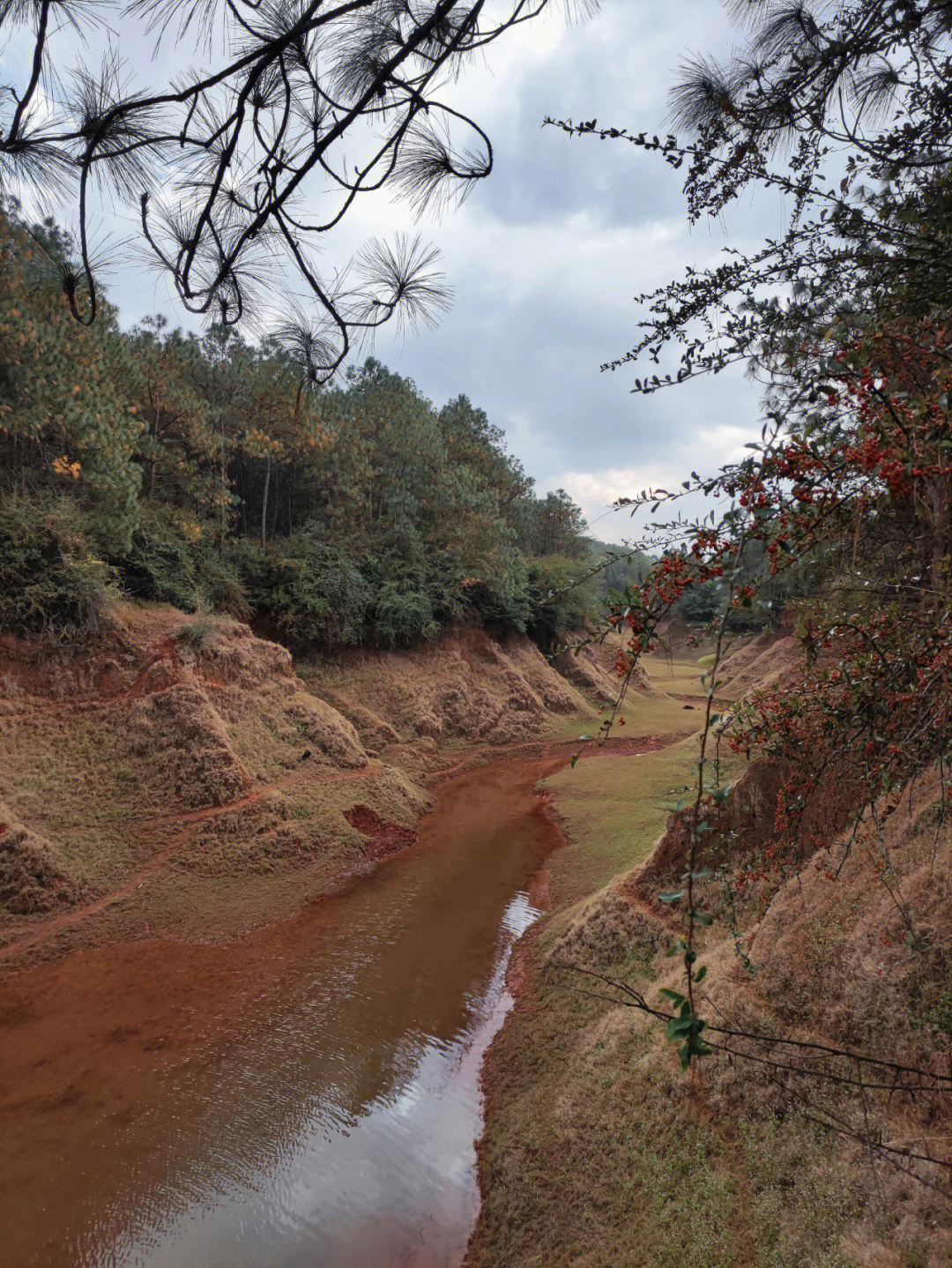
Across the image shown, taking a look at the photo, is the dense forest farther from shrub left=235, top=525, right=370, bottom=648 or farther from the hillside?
the hillside

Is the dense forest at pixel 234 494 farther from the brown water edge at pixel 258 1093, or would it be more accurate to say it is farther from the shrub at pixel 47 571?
the brown water edge at pixel 258 1093

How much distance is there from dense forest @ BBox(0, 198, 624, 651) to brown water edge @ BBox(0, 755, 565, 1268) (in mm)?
5709

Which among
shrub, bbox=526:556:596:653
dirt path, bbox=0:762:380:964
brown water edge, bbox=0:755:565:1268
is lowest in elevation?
brown water edge, bbox=0:755:565:1268

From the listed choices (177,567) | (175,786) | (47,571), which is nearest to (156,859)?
(175,786)

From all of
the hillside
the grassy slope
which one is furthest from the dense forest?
the grassy slope

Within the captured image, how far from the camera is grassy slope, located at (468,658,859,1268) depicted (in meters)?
3.40

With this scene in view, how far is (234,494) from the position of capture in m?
19.4

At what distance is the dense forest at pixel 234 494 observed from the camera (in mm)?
10516

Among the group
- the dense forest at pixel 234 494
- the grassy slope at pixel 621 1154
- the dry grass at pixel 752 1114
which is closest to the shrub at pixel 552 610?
the dense forest at pixel 234 494

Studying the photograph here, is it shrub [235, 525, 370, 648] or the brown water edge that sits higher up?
shrub [235, 525, 370, 648]

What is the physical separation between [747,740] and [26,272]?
1195 centimetres

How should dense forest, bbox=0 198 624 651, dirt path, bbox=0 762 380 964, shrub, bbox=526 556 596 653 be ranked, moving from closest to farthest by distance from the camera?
dirt path, bbox=0 762 380 964 → dense forest, bbox=0 198 624 651 → shrub, bbox=526 556 596 653

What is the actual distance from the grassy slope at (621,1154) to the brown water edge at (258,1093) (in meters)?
0.41

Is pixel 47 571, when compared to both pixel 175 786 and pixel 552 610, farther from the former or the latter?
pixel 552 610
